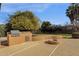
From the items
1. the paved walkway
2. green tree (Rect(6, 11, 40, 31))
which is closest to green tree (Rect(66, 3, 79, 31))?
the paved walkway

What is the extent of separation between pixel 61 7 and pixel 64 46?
631 millimetres

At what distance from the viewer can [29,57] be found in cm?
891

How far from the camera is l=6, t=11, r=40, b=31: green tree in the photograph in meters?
9.10

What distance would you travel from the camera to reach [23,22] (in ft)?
29.9

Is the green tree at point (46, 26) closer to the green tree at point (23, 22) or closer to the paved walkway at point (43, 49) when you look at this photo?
the green tree at point (23, 22)

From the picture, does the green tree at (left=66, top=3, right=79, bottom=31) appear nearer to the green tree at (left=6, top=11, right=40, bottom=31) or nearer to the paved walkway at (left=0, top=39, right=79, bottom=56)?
the paved walkway at (left=0, top=39, right=79, bottom=56)

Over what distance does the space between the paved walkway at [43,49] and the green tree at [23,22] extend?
0.26 metres

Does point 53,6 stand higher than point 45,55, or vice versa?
point 53,6

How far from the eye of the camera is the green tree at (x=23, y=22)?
910 cm

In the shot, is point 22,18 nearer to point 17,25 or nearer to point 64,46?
point 17,25

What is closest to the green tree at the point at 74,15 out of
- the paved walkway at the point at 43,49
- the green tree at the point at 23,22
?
the paved walkway at the point at 43,49

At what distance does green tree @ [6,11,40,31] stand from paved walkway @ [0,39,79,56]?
261 millimetres

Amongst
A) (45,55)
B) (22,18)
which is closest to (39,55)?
(45,55)

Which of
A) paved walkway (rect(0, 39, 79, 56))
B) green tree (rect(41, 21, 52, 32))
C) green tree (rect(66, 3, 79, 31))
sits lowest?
paved walkway (rect(0, 39, 79, 56))
